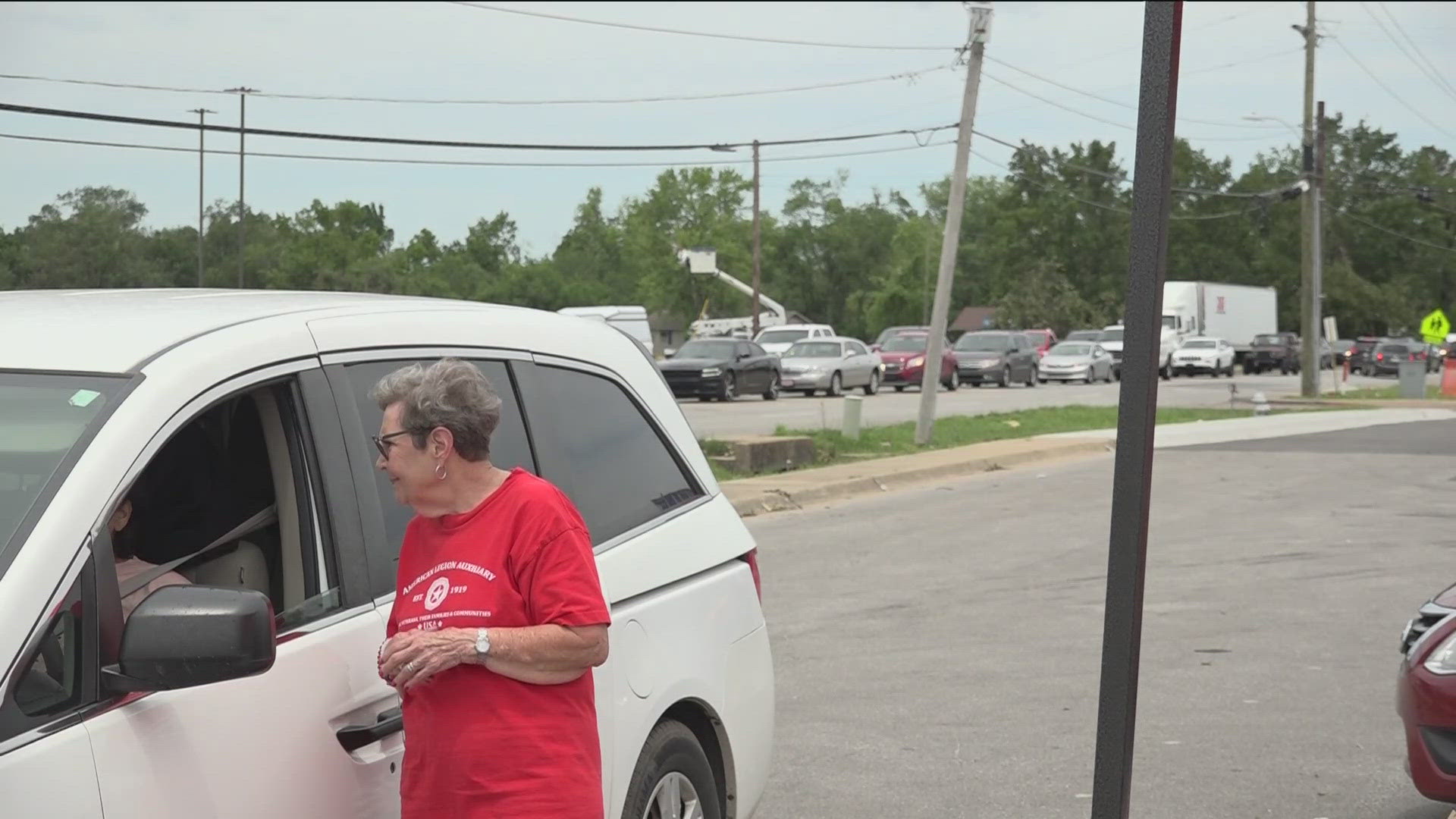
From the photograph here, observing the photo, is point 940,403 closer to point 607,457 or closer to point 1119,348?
point 1119,348

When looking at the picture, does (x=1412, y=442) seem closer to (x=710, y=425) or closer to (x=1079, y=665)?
(x=710, y=425)

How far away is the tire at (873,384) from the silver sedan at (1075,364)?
10076 millimetres

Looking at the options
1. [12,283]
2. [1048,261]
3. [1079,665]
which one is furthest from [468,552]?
[1048,261]

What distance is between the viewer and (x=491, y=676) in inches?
127

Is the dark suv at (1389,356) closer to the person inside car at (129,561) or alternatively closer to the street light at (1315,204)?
the street light at (1315,204)

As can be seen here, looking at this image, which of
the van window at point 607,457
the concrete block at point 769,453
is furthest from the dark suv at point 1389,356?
the van window at point 607,457

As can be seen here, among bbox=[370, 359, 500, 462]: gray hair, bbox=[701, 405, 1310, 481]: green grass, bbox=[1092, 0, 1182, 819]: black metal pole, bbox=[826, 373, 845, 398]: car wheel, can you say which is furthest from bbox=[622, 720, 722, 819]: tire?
bbox=[826, 373, 845, 398]: car wheel

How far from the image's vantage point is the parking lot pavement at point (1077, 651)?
649 centimetres

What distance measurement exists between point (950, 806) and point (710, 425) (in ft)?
76.3

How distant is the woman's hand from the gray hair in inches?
14.4

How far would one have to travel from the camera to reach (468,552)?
3234 millimetres

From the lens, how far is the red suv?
5223mm

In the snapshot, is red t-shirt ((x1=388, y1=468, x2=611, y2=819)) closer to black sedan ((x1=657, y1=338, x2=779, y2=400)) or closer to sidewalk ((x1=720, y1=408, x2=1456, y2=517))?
sidewalk ((x1=720, y1=408, x2=1456, y2=517))

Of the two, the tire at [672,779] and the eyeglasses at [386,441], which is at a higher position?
the eyeglasses at [386,441]
